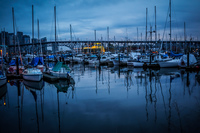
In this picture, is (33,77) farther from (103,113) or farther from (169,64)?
(169,64)

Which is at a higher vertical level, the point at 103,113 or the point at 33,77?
the point at 33,77

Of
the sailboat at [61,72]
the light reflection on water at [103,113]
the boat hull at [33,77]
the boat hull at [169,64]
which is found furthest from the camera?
the boat hull at [169,64]

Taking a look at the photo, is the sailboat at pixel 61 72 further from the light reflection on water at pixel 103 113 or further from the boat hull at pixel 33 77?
the light reflection on water at pixel 103 113

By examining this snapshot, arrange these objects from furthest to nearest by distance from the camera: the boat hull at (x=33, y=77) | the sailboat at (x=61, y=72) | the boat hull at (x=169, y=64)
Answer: the boat hull at (x=169, y=64), the sailboat at (x=61, y=72), the boat hull at (x=33, y=77)

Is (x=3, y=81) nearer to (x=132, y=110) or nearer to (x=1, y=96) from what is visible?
(x=1, y=96)

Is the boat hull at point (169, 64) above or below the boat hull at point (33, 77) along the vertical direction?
above

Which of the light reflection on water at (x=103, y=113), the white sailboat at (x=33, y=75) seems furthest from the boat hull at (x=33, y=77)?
the light reflection on water at (x=103, y=113)

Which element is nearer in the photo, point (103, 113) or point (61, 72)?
point (103, 113)

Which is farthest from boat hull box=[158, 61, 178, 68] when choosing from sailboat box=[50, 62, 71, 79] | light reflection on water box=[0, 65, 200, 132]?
light reflection on water box=[0, 65, 200, 132]

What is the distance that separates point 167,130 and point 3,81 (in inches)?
642

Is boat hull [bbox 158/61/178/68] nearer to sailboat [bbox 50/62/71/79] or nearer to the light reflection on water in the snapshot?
sailboat [bbox 50/62/71/79]

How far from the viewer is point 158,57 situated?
3888 centimetres

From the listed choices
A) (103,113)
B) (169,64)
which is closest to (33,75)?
(103,113)

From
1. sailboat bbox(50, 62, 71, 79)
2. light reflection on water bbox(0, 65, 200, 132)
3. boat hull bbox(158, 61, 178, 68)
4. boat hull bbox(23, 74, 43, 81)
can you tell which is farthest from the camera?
boat hull bbox(158, 61, 178, 68)
